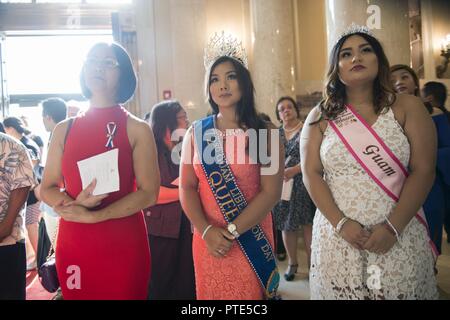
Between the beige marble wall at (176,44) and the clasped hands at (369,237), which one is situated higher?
the beige marble wall at (176,44)

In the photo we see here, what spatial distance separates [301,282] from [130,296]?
1.99 meters

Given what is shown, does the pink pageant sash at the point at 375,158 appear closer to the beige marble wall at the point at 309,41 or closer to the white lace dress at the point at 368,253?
the white lace dress at the point at 368,253

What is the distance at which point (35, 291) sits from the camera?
3.23m

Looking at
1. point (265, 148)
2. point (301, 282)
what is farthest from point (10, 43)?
point (265, 148)

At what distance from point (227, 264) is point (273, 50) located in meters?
3.67

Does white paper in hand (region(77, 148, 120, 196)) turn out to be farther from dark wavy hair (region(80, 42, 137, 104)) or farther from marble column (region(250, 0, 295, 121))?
marble column (region(250, 0, 295, 121))

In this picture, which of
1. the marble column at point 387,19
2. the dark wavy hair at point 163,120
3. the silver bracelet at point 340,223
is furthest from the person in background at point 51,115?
the silver bracelet at point 340,223

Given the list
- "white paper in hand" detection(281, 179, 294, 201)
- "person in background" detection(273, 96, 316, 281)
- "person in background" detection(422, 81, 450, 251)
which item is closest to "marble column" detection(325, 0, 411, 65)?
"person in background" detection(422, 81, 450, 251)

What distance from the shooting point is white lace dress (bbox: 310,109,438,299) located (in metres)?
1.30

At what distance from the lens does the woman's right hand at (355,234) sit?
130cm

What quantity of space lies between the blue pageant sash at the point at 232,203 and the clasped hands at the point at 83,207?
406 millimetres

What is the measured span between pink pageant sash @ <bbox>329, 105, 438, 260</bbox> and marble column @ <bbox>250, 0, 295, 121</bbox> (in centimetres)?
332
